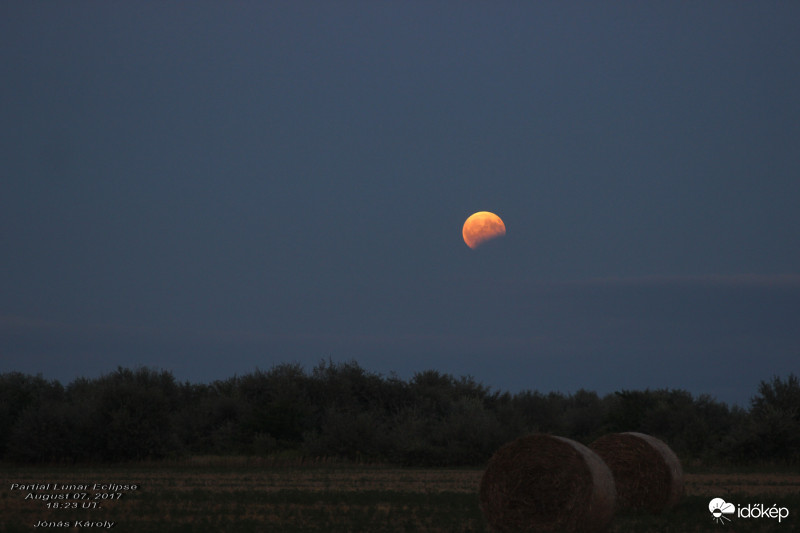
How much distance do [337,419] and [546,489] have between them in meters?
28.0

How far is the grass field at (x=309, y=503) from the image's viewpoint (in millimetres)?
15188

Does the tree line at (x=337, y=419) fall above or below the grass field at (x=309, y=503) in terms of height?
above

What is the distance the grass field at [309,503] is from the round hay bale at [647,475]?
1.59ft

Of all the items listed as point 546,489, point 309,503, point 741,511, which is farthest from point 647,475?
point 309,503

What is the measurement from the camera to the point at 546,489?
15.5 meters

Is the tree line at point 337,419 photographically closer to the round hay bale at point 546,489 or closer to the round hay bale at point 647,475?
the round hay bale at point 647,475

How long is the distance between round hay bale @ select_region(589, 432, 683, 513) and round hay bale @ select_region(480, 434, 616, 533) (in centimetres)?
336

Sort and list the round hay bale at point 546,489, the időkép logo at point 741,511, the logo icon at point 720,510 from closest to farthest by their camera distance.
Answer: the round hay bale at point 546,489 < the logo icon at point 720,510 < the időkép logo at point 741,511

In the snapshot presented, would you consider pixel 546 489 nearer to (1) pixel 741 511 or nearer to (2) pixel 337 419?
(1) pixel 741 511

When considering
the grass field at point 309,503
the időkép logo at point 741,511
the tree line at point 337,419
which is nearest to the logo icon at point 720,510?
the időkép logo at point 741,511

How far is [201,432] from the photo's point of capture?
48.2m

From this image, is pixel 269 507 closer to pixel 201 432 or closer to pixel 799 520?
pixel 799 520

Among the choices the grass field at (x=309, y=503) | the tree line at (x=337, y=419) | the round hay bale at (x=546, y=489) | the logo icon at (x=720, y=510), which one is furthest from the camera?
the tree line at (x=337, y=419)

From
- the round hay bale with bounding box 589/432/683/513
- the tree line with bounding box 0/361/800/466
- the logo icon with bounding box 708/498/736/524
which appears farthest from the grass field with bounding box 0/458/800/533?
the tree line with bounding box 0/361/800/466
